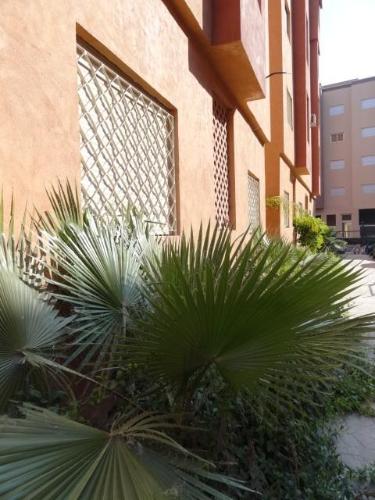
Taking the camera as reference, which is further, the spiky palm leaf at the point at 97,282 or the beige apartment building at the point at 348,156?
the beige apartment building at the point at 348,156

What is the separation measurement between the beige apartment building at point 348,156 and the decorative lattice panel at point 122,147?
31.5 meters

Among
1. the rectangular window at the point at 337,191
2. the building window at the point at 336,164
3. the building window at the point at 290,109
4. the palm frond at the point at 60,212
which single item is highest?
the building window at the point at 336,164

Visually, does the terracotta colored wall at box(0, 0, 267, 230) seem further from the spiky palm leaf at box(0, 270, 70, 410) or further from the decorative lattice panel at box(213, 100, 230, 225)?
the decorative lattice panel at box(213, 100, 230, 225)

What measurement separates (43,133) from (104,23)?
3.76 feet

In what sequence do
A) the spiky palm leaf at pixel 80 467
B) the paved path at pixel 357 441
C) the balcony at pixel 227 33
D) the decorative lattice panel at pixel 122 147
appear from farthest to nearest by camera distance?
the balcony at pixel 227 33, the decorative lattice panel at pixel 122 147, the paved path at pixel 357 441, the spiky palm leaf at pixel 80 467

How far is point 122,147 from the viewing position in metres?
3.33

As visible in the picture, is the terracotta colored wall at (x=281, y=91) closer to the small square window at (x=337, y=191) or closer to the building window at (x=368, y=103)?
the small square window at (x=337, y=191)

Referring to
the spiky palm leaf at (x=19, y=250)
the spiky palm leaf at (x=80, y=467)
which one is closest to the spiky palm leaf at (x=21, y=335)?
the spiky palm leaf at (x=19, y=250)

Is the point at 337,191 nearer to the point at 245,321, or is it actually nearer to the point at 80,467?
the point at 245,321

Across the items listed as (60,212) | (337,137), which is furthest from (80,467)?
(337,137)

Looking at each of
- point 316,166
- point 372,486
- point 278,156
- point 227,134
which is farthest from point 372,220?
point 372,486

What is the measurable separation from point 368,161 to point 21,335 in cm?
3509

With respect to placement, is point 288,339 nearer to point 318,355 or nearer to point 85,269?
point 318,355

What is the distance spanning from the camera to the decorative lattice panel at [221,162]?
5.83m
